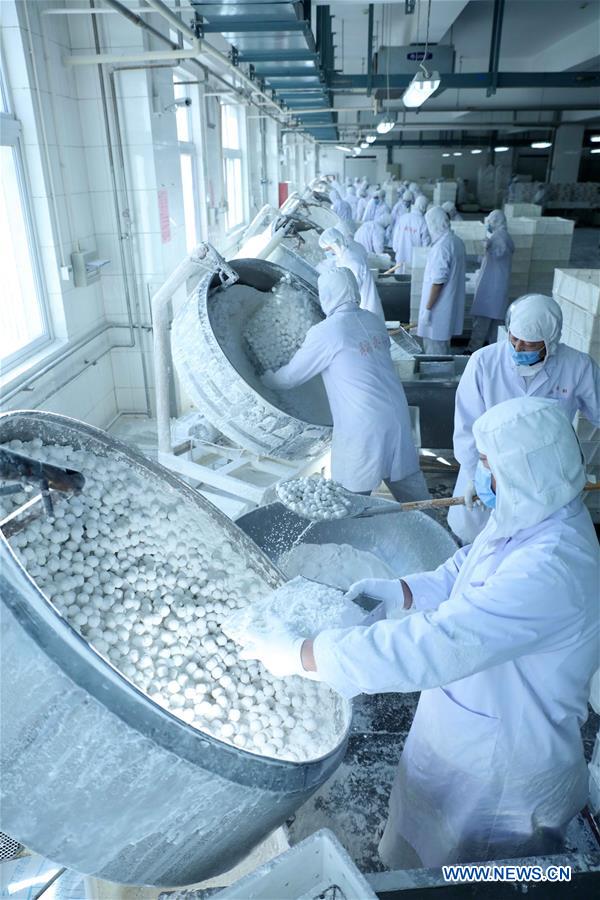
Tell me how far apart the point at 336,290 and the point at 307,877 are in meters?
1.84

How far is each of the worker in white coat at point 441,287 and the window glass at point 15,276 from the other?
281 centimetres

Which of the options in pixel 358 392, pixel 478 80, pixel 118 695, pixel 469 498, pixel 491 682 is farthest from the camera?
pixel 478 80

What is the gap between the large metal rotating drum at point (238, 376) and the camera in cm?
193

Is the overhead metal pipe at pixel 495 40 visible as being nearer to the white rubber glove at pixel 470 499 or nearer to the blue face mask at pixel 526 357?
the blue face mask at pixel 526 357

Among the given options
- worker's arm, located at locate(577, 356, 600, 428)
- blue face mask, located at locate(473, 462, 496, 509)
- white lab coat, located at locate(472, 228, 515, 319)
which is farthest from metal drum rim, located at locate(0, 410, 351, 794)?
white lab coat, located at locate(472, 228, 515, 319)

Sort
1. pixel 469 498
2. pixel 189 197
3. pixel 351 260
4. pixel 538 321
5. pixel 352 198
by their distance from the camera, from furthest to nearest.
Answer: pixel 352 198, pixel 189 197, pixel 351 260, pixel 538 321, pixel 469 498

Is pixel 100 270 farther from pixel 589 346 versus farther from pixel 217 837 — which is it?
pixel 217 837

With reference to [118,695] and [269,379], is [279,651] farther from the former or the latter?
[269,379]

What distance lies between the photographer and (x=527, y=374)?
6.90 ft

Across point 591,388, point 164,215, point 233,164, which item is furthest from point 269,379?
point 233,164

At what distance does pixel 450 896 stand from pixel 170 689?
477mm

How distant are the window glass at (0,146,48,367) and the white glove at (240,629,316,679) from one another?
2572mm

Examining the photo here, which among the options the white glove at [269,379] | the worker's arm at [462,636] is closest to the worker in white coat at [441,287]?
the white glove at [269,379]

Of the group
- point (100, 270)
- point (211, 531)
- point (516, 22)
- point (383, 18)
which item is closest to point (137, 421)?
point (100, 270)
